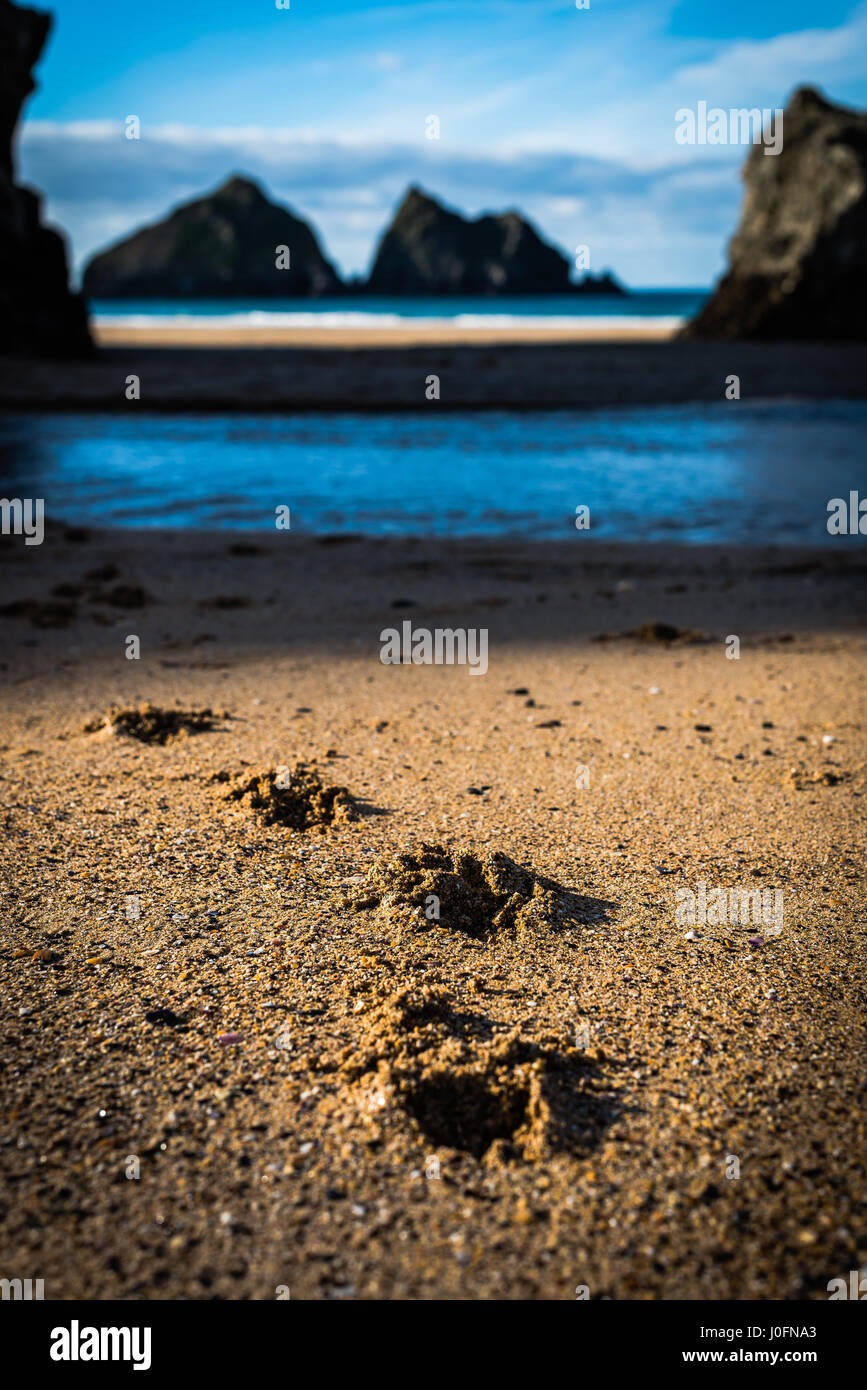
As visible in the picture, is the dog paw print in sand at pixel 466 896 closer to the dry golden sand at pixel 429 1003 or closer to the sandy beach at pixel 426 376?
the dry golden sand at pixel 429 1003

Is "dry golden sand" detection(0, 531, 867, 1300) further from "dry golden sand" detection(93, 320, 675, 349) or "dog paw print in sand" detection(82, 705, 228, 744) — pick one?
"dry golden sand" detection(93, 320, 675, 349)

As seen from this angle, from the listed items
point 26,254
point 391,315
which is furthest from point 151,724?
point 391,315

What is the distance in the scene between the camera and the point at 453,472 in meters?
12.2

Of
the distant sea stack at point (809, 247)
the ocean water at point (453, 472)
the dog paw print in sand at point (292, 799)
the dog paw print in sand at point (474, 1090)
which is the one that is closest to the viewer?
the dog paw print in sand at point (474, 1090)

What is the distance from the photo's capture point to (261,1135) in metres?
1.84

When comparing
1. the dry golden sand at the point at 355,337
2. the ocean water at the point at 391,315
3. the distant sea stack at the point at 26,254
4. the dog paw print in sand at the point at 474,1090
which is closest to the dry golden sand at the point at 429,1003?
the dog paw print in sand at the point at 474,1090

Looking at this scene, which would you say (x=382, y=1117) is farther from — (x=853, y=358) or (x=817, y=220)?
(x=817, y=220)

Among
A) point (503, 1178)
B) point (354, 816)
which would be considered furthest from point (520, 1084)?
point (354, 816)

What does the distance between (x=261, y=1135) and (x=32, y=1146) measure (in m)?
0.43

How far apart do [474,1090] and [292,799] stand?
1.45m

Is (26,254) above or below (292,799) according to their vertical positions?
above

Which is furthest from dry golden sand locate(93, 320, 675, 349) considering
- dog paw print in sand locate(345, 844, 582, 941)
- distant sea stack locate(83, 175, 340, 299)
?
distant sea stack locate(83, 175, 340, 299)

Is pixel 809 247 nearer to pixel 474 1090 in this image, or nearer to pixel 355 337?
pixel 355 337

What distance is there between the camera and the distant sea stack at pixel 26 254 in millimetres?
25766
